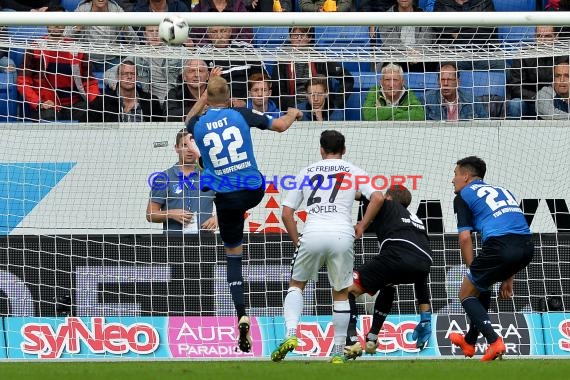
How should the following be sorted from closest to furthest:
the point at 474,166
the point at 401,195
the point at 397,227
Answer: the point at 474,166 < the point at 397,227 < the point at 401,195

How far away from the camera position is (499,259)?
11891 millimetres

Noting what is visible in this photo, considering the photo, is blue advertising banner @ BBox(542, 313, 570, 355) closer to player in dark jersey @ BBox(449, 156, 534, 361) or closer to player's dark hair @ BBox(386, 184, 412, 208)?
player's dark hair @ BBox(386, 184, 412, 208)

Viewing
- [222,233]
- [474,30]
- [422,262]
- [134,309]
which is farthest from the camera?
[474,30]

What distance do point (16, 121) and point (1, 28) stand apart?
107 cm

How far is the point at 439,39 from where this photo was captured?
47.6 ft

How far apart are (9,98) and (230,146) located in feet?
12.4

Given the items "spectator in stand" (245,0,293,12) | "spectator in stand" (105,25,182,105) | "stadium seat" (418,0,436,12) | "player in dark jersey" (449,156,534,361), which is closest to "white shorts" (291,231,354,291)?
"player in dark jersey" (449,156,534,361)

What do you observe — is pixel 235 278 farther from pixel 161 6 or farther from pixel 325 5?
pixel 325 5

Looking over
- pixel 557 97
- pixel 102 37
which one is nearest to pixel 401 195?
pixel 557 97

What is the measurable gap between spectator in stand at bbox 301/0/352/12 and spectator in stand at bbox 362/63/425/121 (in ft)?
9.99

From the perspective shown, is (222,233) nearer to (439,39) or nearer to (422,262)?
(422,262)

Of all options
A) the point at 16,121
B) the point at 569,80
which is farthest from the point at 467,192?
the point at 16,121

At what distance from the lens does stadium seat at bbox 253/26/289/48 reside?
14.5 m

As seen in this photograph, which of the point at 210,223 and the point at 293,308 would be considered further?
the point at 210,223
